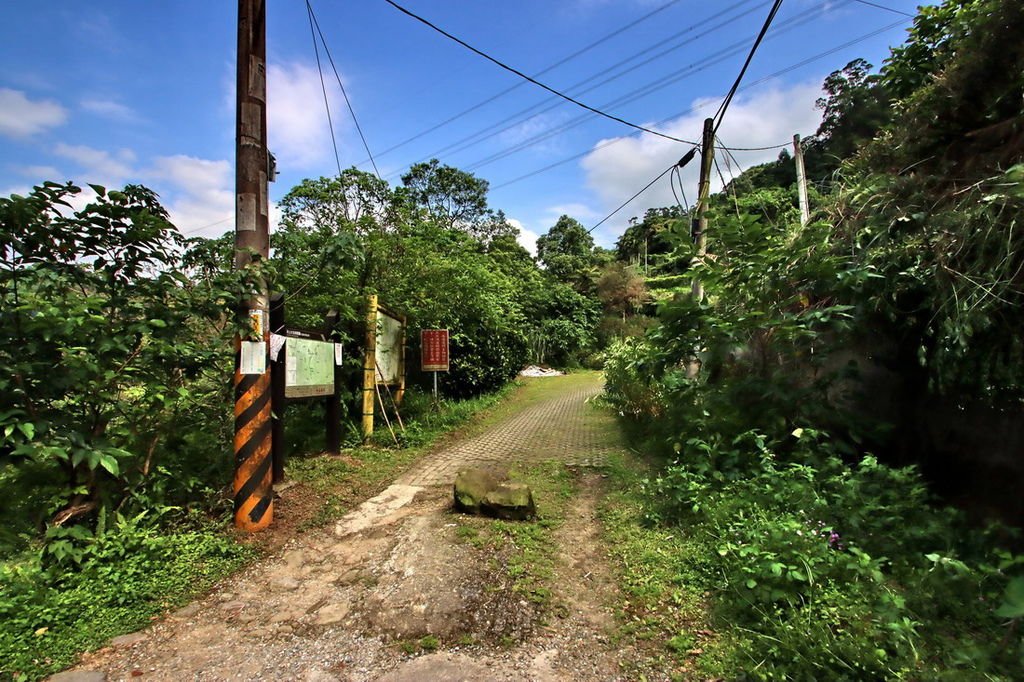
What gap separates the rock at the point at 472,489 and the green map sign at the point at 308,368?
2.06 meters

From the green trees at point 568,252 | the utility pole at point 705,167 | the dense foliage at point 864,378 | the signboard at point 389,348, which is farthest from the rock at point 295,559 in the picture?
the green trees at point 568,252

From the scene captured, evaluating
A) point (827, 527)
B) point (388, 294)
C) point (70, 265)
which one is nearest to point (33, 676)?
A: point (70, 265)

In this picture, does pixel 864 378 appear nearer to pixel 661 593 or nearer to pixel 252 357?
pixel 661 593

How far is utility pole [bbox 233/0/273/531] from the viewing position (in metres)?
3.95

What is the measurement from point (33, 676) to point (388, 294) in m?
6.01

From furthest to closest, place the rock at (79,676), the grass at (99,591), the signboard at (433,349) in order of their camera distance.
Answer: the signboard at (433,349)
the grass at (99,591)
the rock at (79,676)

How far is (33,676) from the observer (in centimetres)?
223

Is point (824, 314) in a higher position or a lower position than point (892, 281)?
lower

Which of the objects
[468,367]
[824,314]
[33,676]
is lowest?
[33,676]

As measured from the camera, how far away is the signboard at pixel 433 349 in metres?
8.74

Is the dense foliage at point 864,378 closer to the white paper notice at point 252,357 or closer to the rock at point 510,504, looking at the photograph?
the rock at point 510,504

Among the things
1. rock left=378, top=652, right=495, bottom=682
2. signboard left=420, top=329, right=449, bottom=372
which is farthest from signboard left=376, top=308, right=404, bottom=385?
rock left=378, top=652, right=495, bottom=682

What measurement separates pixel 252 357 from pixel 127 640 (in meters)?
2.06

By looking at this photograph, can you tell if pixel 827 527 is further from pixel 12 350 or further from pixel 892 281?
pixel 12 350
